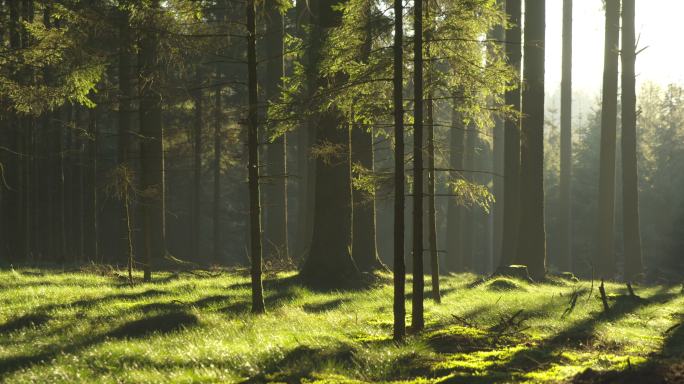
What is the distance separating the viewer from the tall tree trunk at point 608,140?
2894 centimetres

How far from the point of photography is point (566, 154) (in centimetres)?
4116

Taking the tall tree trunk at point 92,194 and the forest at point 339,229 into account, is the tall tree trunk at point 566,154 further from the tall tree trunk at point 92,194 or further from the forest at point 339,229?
the tall tree trunk at point 92,194

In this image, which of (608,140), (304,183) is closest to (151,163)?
(304,183)

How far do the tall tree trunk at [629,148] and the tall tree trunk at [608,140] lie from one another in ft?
2.41

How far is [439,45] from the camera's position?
517 inches

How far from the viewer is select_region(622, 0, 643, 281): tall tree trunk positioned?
27453mm

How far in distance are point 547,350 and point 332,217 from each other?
804 cm

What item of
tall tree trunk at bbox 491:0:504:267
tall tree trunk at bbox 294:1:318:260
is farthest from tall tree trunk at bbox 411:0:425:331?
tall tree trunk at bbox 491:0:504:267

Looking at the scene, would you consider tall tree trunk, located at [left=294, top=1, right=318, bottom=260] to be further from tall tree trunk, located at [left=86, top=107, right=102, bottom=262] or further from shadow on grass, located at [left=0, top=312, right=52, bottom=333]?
tall tree trunk, located at [left=86, top=107, right=102, bottom=262]

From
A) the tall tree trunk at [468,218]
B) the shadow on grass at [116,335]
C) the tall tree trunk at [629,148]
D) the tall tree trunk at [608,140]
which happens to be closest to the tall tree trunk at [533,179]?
the tall tree trunk at [629,148]

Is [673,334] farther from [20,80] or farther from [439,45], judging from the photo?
[20,80]

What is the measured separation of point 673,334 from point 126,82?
19.7m

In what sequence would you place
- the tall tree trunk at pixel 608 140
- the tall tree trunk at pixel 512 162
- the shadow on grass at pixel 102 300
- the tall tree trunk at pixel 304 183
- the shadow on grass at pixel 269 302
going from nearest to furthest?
the shadow on grass at pixel 102 300 < the shadow on grass at pixel 269 302 < the tall tree trunk at pixel 512 162 < the tall tree trunk at pixel 304 183 < the tall tree trunk at pixel 608 140

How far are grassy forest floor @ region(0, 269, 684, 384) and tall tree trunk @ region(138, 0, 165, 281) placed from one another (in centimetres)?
206
